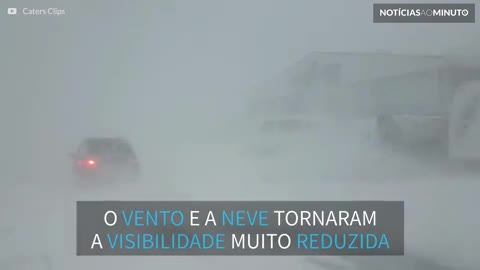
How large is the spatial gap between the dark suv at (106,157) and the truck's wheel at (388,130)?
2.58ft

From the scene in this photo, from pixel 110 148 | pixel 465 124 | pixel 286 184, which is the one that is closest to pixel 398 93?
pixel 465 124

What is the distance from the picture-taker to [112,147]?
1.62 metres

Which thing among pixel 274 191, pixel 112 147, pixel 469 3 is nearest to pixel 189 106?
pixel 112 147

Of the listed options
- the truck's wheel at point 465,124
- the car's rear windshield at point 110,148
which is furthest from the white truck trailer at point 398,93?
the car's rear windshield at point 110,148

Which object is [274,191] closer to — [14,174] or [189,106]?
[189,106]

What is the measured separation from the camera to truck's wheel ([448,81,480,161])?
1623 mm

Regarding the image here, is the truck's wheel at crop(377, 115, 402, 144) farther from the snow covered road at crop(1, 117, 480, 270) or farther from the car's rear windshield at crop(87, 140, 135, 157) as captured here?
the car's rear windshield at crop(87, 140, 135, 157)

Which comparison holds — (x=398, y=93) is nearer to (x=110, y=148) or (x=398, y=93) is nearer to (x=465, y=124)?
(x=465, y=124)

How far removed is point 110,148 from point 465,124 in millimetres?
1142

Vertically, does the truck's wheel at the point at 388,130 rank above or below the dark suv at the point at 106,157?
above

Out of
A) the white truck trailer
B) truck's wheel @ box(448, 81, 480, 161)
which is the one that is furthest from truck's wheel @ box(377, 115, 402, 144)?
truck's wheel @ box(448, 81, 480, 161)

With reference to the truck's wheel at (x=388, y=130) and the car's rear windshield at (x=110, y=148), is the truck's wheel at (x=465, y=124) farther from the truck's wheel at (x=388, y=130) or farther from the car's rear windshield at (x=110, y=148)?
the car's rear windshield at (x=110, y=148)

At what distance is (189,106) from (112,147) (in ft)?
0.91

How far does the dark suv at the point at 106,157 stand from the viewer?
5.32 ft
